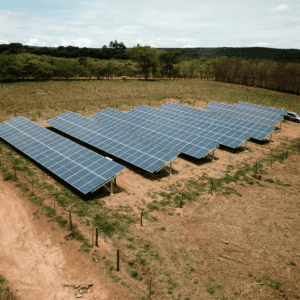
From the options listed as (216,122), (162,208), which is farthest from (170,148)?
(216,122)

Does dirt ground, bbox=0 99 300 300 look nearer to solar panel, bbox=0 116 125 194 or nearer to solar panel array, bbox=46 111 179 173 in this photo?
solar panel array, bbox=46 111 179 173

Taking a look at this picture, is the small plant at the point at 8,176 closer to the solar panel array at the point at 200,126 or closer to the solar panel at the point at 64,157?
the solar panel at the point at 64,157

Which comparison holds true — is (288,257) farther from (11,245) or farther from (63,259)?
(11,245)

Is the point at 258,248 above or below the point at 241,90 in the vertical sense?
below

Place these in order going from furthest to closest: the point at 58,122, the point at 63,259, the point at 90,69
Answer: the point at 90,69
the point at 58,122
the point at 63,259

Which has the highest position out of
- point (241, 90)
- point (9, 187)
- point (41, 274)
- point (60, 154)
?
point (241, 90)

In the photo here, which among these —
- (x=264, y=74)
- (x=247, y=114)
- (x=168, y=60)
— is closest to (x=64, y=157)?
(x=247, y=114)
